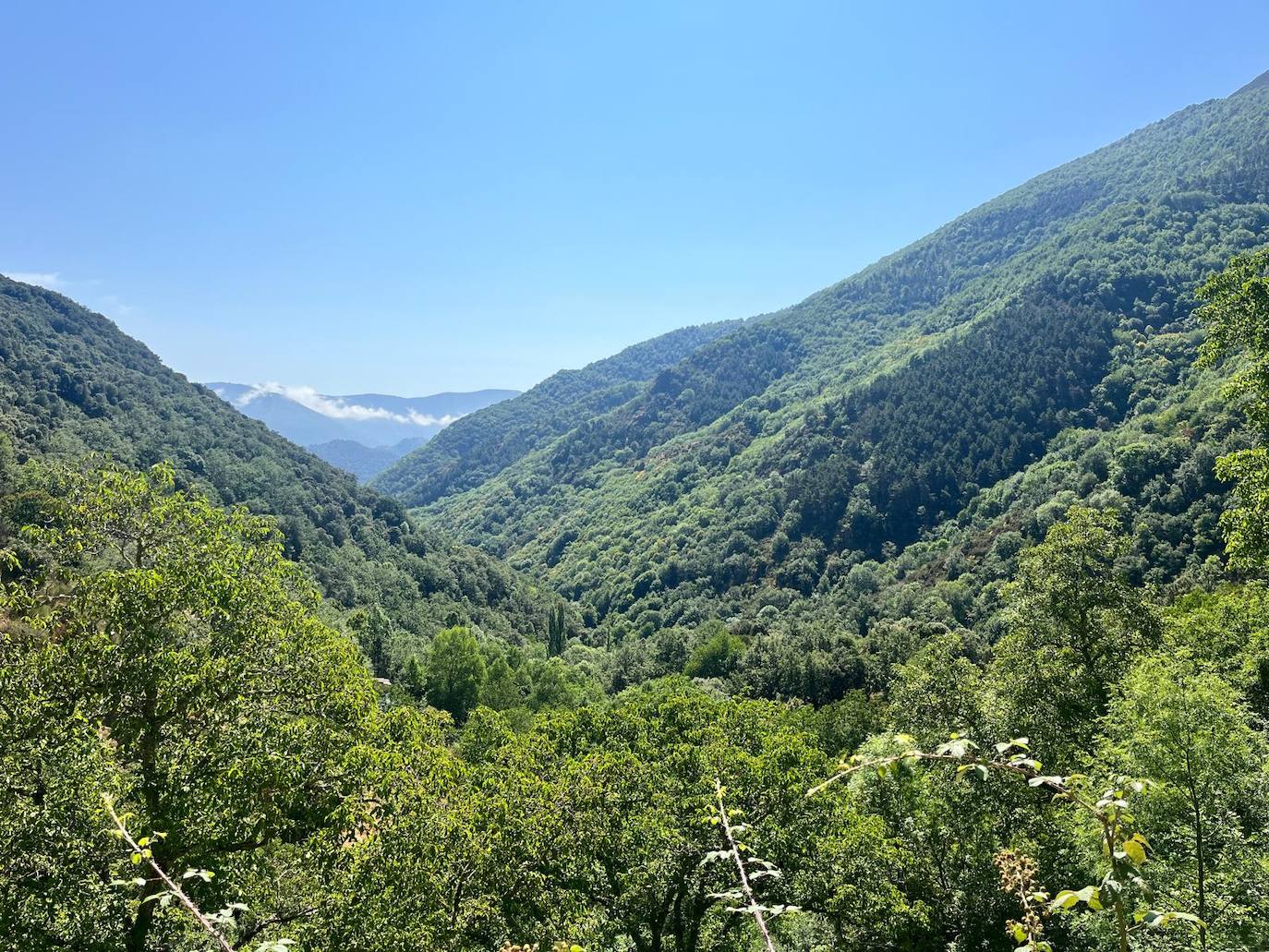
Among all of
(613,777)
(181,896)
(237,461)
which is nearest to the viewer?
(181,896)

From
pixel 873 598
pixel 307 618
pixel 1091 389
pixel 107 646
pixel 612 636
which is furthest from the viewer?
pixel 1091 389

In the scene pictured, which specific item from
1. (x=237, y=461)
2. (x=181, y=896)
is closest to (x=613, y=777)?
(x=181, y=896)

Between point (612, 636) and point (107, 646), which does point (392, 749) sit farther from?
point (612, 636)

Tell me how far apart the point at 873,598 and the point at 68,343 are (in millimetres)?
198753

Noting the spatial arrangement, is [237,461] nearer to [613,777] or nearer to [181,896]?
[613,777]

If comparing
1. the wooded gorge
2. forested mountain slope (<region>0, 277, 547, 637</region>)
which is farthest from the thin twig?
forested mountain slope (<region>0, 277, 547, 637</region>)

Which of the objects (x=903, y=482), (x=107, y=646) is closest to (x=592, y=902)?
(x=107, y=646)

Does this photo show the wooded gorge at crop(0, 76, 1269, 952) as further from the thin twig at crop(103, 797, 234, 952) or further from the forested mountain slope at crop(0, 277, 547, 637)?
the forested mountain slope at crop(0, 277, 547, 637)

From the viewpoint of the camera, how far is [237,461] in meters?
149

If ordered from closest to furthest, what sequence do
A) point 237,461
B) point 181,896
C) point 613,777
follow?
point 181,896
point 613,777
point 237,461

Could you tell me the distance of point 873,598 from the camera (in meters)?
121

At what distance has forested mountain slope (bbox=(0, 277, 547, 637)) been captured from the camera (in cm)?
11669

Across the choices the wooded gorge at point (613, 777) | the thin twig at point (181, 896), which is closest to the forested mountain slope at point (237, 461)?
the wooded gorge at point (613, 777)

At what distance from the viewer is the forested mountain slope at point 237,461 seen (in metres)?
117
